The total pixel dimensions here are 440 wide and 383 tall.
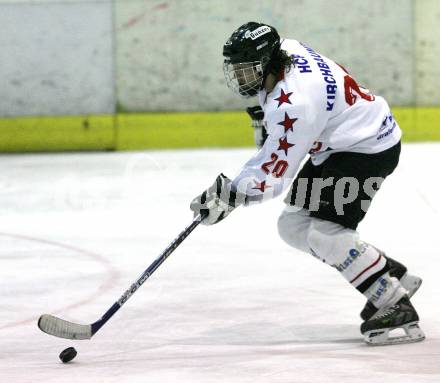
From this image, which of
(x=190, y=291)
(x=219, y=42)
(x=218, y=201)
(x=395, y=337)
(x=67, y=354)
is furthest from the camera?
(x=219, y=42)

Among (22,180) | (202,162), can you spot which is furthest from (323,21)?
(22,180)

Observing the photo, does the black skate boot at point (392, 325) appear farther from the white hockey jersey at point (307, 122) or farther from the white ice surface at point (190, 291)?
the white hockey jersey at point (307, 122)

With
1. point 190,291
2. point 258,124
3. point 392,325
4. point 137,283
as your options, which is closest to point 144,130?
point 190,291

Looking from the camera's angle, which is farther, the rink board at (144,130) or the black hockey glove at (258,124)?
the rink board at (144,130)

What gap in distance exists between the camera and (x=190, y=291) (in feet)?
13.6

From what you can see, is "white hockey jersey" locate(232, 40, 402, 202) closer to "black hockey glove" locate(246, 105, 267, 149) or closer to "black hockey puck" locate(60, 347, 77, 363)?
"black hockey glove" locate(246, 105, 267, 149)

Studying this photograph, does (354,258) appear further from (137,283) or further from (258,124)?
(137,283)

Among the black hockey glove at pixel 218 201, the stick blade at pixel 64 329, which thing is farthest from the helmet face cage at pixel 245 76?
the stick blade at pixel 64 329

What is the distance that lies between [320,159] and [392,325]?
0.59 m

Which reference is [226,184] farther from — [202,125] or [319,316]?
[202,125]

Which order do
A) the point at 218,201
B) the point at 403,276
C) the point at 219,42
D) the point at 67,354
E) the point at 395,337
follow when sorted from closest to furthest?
1. the point at 67,354
2. the point at 218,201
3. the point at 395,337
4. the point at 403,276
5. the point at 219,42

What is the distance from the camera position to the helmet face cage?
3.28 m

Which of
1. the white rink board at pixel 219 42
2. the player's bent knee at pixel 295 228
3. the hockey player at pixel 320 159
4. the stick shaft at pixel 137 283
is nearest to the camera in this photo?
the hockey player at pixel 320 159

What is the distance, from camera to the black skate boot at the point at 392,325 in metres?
3.34
